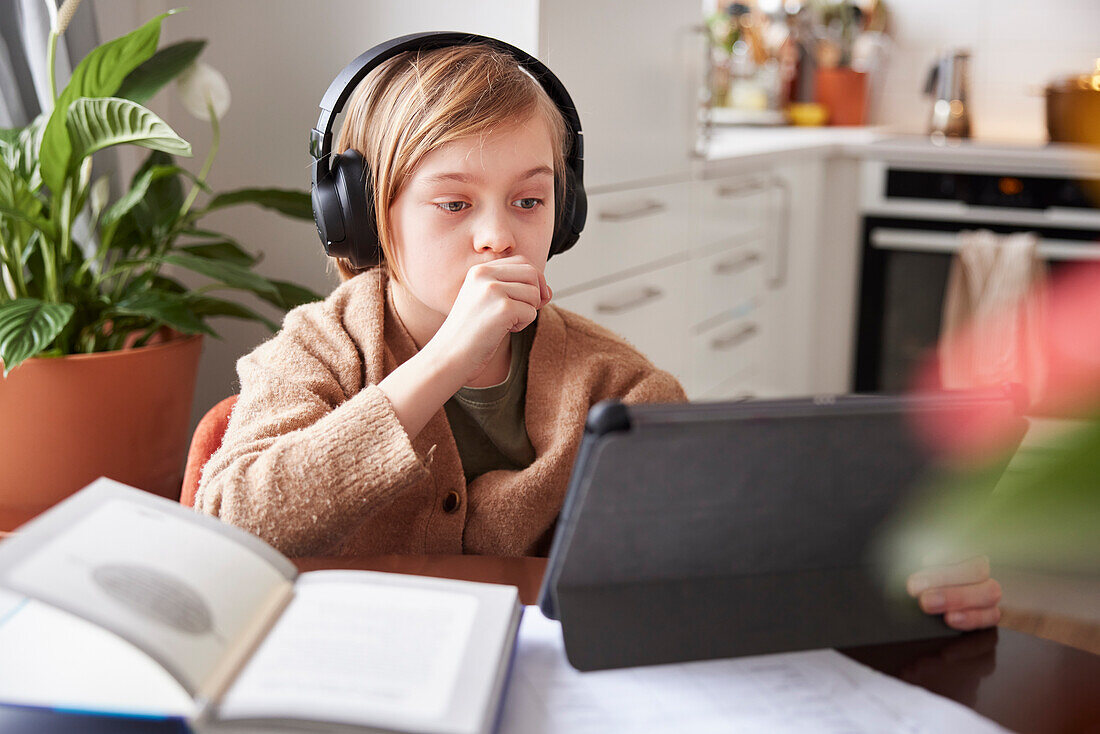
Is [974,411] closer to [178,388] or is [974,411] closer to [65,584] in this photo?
[65,584]

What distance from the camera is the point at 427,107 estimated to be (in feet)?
3.04

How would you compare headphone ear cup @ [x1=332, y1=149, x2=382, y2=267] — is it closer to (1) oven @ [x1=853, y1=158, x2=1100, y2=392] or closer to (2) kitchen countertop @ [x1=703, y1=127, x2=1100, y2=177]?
(2) kitchen countertop @ [x1=703, y1=127, x2=1100, y2=177]

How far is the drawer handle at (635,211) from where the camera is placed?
6.26 feet

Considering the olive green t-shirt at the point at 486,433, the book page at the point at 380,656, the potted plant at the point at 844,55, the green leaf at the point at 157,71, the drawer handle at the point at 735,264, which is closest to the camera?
the book page at the point at 380,656

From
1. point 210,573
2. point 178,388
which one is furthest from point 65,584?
point 178,388

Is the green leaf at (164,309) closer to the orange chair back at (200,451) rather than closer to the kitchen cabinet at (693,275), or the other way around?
the orange chair back at (200,451)

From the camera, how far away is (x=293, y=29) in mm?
1764

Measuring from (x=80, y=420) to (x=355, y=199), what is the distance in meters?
0.71

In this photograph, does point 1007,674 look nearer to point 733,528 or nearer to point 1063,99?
point 733,528

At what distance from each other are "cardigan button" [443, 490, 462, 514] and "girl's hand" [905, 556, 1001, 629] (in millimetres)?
439

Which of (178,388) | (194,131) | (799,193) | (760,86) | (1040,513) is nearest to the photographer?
(1040,513)

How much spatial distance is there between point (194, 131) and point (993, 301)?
2.07 metres

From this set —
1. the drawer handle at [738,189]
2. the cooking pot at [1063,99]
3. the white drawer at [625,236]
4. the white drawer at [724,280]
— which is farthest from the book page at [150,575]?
the cooking pot at [1063,99]

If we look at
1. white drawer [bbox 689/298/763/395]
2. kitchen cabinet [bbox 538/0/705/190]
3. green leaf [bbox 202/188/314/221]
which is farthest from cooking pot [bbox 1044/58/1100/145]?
green leaf [bbox 202/188/314/221]
